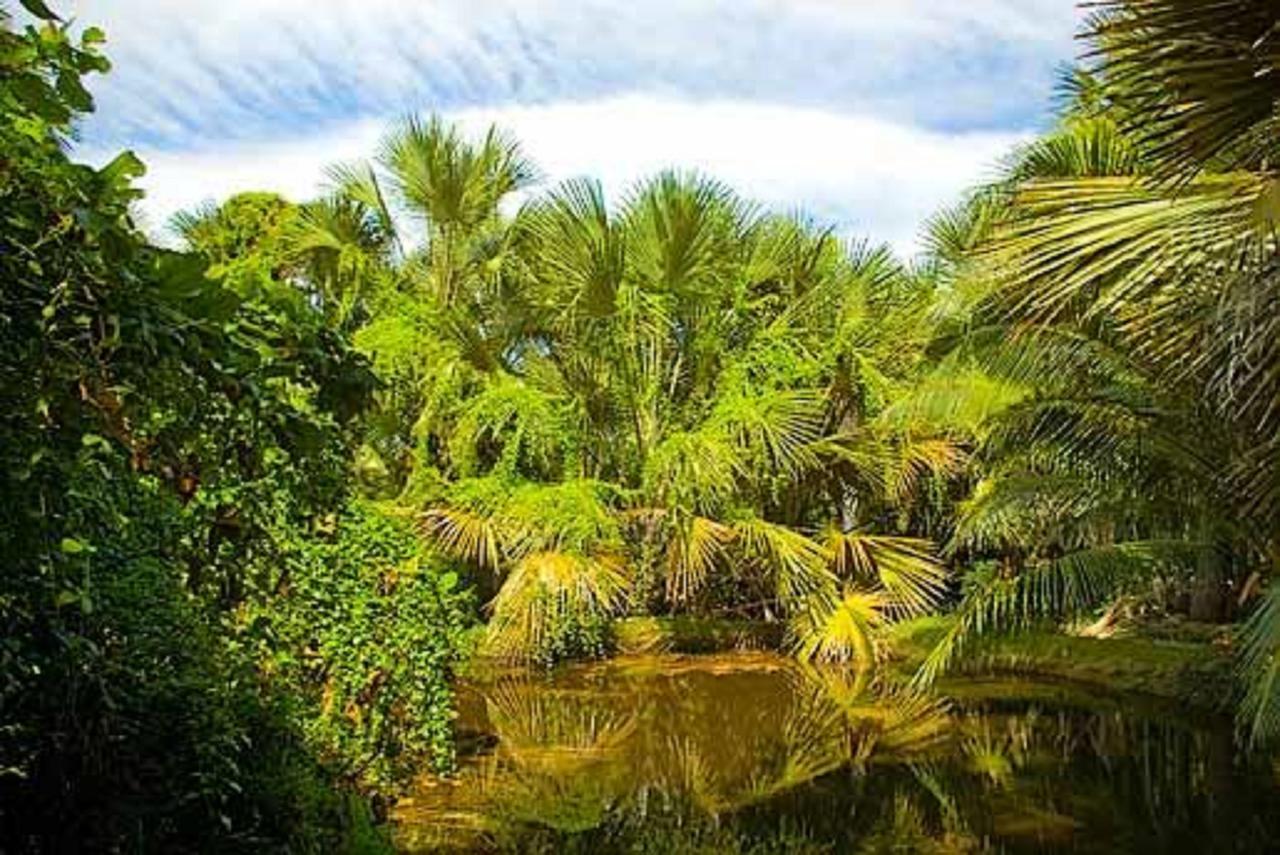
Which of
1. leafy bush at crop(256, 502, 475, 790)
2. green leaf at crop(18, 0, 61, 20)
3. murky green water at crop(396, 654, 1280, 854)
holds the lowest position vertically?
murky green water at crop(396, 654, 1280, 854)

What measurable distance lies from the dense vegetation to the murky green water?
719 millimetres

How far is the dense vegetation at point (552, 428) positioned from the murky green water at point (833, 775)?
0.72 m

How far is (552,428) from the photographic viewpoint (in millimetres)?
14203

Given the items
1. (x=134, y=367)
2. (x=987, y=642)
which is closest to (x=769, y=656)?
(x=987, y=642)

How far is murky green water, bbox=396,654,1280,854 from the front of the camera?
6891mm

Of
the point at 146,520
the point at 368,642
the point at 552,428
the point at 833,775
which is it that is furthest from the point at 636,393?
the point at 146,520

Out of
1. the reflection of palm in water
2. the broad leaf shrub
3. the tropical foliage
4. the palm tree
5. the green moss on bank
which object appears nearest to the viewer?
the broad leaf shrub

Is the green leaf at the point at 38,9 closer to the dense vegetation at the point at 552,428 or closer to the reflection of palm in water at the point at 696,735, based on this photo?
the dense vegetation at the point at 552,428

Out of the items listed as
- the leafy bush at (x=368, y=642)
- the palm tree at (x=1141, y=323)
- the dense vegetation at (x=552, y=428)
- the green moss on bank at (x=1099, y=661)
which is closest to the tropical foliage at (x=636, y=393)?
the dense vegetation at (x=552, y=428)

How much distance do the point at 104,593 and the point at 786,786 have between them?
595 centimetres

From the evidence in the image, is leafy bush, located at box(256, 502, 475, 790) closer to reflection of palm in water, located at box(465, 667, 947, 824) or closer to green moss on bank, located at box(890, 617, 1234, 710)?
reflection of palm in water, located at box(465, 667, 947, 824)

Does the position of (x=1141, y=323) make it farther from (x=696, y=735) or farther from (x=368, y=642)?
(x=696, y=735)

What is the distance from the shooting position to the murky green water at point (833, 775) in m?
6.89

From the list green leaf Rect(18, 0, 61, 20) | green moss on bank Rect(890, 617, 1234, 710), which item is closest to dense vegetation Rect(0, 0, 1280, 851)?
green leaf Rect(18, 0, 61, 20)
